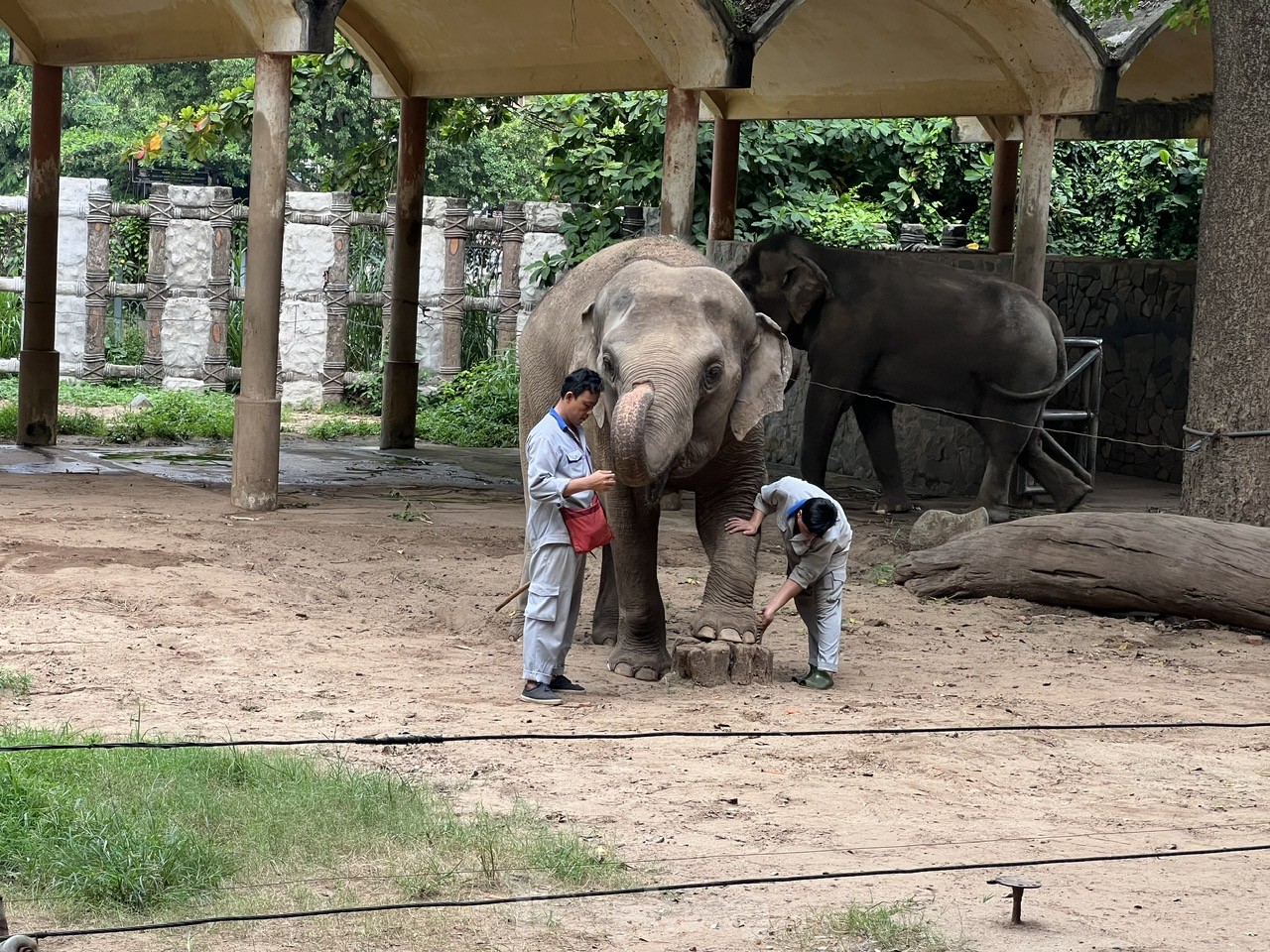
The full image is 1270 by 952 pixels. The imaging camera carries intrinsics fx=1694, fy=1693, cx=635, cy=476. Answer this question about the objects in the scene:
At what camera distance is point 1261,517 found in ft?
29.5

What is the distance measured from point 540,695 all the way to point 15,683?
1.84m

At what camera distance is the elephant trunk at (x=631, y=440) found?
5.73 m

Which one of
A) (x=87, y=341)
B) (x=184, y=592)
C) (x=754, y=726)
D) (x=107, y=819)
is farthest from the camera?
(x=87, y=341)

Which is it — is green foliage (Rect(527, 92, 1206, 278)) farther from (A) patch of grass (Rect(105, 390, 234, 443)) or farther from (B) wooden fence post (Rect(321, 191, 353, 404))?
(A) patch of grass (Rect(105, 390, 234, 443))

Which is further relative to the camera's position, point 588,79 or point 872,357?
point 588,79

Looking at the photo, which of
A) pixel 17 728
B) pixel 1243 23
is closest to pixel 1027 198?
pixel 1243 23

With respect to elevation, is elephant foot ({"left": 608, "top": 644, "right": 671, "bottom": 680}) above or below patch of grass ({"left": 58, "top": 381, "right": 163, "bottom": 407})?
below

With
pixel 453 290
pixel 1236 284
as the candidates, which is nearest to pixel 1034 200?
pixel 1236 284

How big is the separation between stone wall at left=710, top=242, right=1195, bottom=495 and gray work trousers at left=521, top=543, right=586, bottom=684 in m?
7.42

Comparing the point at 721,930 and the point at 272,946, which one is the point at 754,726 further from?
the point at 272,946

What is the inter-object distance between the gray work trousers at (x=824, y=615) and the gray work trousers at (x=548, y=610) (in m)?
1.00

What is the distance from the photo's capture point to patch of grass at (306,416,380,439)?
15.6 metres

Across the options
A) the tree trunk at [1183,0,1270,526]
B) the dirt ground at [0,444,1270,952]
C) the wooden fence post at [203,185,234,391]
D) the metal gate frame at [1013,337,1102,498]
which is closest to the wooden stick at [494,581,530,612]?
the dirt ground at [0,444,1270,952]

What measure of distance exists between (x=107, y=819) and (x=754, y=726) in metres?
2.37
